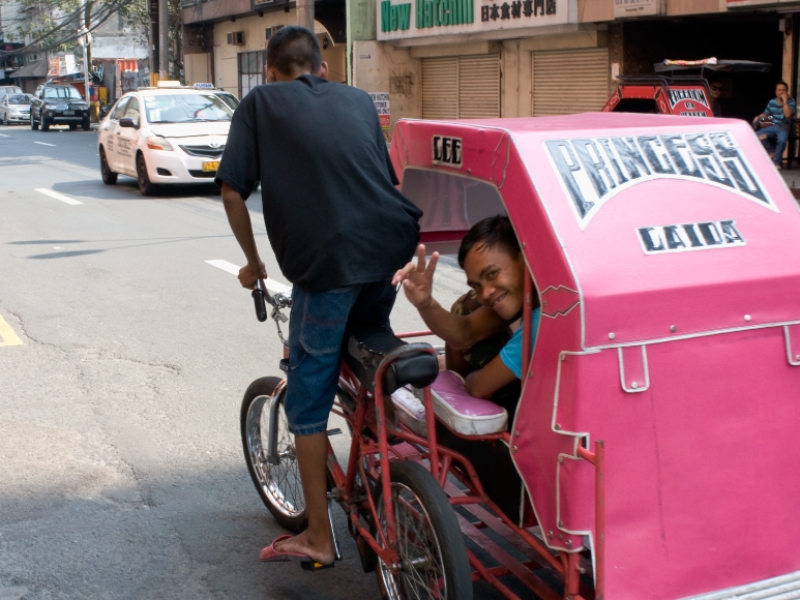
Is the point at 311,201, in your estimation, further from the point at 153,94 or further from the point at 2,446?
the point at 153,94

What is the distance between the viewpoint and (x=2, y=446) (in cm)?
490

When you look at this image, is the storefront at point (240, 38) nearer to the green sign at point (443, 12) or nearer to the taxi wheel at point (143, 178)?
the green sign at point (443, 12)

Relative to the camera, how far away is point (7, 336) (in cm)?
695

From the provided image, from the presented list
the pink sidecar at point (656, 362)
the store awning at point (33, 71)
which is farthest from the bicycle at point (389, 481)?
the store awning at point (33, 71)

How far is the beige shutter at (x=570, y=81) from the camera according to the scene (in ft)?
65.2

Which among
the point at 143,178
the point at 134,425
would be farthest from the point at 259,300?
the point at 143,178

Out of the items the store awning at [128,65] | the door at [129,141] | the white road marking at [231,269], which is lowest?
the white road marking at [231,269]

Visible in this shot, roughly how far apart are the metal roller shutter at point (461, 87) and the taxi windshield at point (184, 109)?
8.30m

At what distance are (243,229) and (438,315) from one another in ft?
2.47

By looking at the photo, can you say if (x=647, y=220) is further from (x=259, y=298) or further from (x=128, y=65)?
(x=128, y=65)

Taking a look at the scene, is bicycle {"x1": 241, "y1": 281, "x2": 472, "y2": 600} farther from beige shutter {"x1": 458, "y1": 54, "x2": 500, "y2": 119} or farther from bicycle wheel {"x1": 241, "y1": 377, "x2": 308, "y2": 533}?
beige shutter {"x1": 458, "y1": 54, "x2": 500, "y2": 119}

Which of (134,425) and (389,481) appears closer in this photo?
(389,481)

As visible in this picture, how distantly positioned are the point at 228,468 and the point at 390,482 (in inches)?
75.1

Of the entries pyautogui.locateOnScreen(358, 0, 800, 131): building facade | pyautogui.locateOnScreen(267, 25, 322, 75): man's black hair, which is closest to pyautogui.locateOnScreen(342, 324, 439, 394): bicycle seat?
pyautogui.locateOnScreen(267, 25, 322, 75): man's black hair
